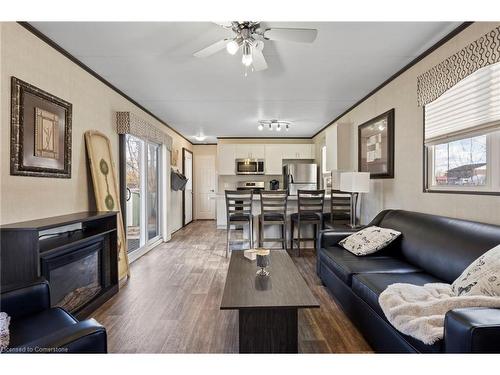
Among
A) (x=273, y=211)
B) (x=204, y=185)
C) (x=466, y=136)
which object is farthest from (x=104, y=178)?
(x=204, y=185)

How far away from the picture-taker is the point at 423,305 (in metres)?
1.46

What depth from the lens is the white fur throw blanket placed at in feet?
4.25

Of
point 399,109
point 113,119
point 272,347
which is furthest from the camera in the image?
point 113,119

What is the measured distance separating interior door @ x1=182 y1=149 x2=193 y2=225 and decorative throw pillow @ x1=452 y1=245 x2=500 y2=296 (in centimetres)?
661

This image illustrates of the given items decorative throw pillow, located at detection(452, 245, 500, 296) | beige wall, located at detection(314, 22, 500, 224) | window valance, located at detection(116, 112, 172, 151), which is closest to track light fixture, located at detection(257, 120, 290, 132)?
beige wall, located at detection(314, 22, 500, 224)

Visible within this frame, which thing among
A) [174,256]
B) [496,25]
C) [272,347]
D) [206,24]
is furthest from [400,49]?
[174,256]

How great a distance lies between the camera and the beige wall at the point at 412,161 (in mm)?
2182

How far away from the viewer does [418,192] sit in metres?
2.95

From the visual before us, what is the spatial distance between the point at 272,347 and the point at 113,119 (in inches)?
134

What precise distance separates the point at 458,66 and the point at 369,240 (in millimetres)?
1687

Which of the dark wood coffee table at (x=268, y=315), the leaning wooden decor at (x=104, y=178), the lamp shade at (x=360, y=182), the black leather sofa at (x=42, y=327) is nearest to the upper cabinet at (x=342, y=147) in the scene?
the lamp shade at (x=360, y=182)

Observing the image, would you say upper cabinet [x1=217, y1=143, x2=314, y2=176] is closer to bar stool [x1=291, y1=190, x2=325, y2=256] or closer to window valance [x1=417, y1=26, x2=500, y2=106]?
bar stool [x1=291, y1=190, x2=325, y2=256]

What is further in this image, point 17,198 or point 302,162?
point 302,162
